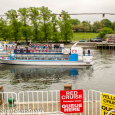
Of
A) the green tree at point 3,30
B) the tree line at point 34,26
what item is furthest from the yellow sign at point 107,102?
the green tree at point 3,30

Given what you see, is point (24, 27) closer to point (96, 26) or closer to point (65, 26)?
point (65, 26)

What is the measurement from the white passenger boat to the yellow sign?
3088 cm

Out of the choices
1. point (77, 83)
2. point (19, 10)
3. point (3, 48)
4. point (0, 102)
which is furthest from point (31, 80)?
point (19, 10)

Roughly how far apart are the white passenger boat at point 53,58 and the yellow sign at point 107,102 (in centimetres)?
3088

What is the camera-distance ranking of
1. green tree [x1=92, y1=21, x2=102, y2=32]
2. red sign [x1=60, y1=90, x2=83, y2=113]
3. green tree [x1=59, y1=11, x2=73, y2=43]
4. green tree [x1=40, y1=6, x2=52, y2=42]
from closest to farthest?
red sign [x1=60, y1=90, x2=83, y2=113] < green tree [x1=40, y1=6, x2=52, y2=42] < green tree [x1=59, y1=11, x2=73, y2=43] < green tree [x1=92, y1=21, x2=102, y2=32]

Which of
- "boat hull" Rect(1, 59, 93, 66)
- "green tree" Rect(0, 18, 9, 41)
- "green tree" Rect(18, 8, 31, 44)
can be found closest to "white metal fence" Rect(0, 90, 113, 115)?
"boat hull" Rect(1, 59, 93, 66)

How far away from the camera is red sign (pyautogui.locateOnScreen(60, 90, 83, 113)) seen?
9836 millimetres

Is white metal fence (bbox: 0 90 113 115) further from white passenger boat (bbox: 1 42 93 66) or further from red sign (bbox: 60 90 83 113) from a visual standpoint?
white passenger boat (bbox: 1 42 93 66)

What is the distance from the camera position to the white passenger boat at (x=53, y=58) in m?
41.0

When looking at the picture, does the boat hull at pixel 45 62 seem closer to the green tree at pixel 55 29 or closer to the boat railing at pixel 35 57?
the boat railing at pixel 35 57

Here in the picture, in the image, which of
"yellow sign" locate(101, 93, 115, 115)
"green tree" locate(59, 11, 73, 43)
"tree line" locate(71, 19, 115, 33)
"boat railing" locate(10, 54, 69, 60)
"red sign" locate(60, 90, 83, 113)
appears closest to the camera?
"yellow sign" locate(101, 93, 115, 115)

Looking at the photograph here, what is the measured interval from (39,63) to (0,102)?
97.9ft

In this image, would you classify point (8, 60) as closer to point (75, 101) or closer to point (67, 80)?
point (67, 80)

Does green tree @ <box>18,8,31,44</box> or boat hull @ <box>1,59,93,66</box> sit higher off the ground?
green tree @ <box>18,8,31,44</box>
